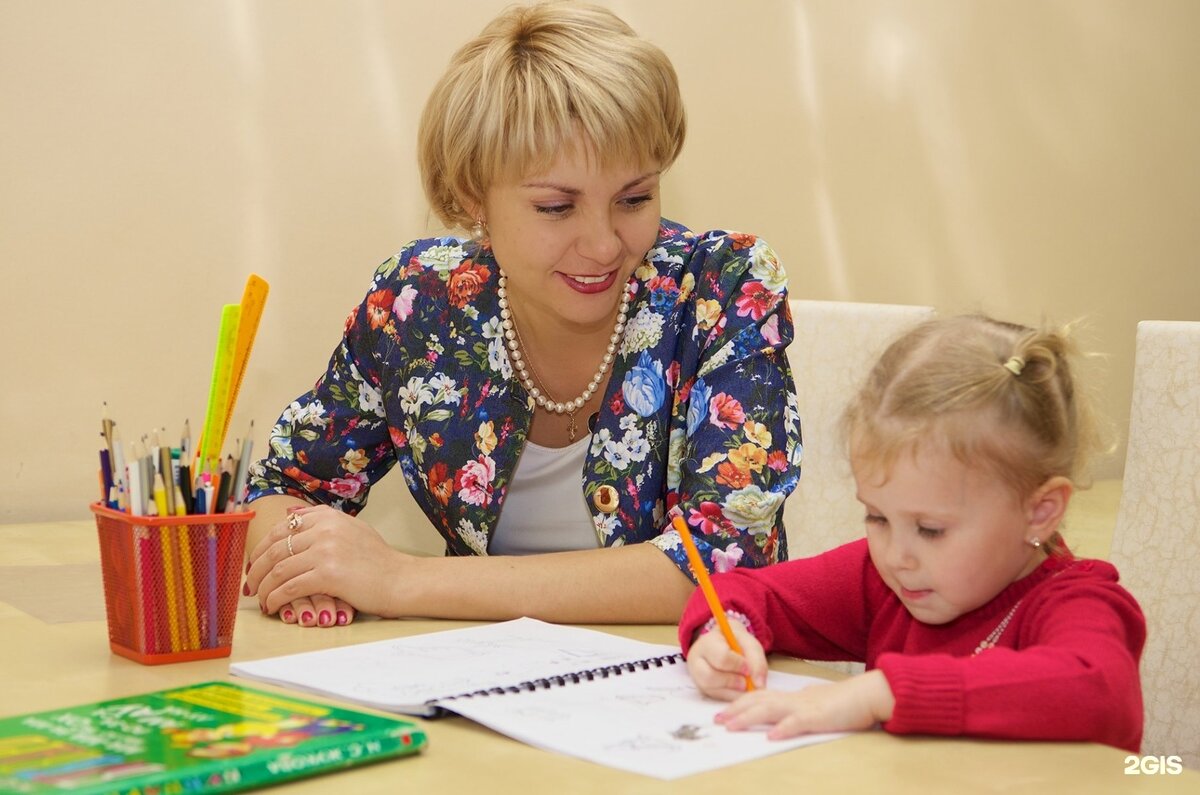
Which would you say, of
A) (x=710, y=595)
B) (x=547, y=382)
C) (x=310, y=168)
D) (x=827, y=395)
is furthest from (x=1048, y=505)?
(x=310, y=168)

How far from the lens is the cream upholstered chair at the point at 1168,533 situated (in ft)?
4.52

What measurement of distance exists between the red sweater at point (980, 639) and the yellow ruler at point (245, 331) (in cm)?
41

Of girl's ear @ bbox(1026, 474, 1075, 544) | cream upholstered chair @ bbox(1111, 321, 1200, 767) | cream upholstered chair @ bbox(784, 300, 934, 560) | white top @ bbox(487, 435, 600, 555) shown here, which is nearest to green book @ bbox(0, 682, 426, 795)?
girl's ear @ bbox(1026, 474, 1075, 544)

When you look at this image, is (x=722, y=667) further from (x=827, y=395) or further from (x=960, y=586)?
(x=827, y=395)

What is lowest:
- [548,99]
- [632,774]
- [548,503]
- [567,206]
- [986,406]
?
[632,774]

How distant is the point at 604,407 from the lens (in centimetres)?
150

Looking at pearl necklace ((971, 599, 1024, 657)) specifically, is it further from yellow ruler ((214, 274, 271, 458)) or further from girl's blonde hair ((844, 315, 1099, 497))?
yellow ruler ((214, 274, 271, 458))

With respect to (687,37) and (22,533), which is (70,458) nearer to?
(22,533)

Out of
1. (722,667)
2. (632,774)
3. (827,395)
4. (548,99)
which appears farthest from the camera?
(827,395)

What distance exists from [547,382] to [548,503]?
0.47 feet

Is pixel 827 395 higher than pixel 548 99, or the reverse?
pixel 548 99

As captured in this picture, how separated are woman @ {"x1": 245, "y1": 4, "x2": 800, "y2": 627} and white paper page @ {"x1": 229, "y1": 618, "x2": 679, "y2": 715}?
0.31ft

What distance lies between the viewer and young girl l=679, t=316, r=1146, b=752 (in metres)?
0.86

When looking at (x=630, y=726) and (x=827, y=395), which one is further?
(x=827, y=395)
